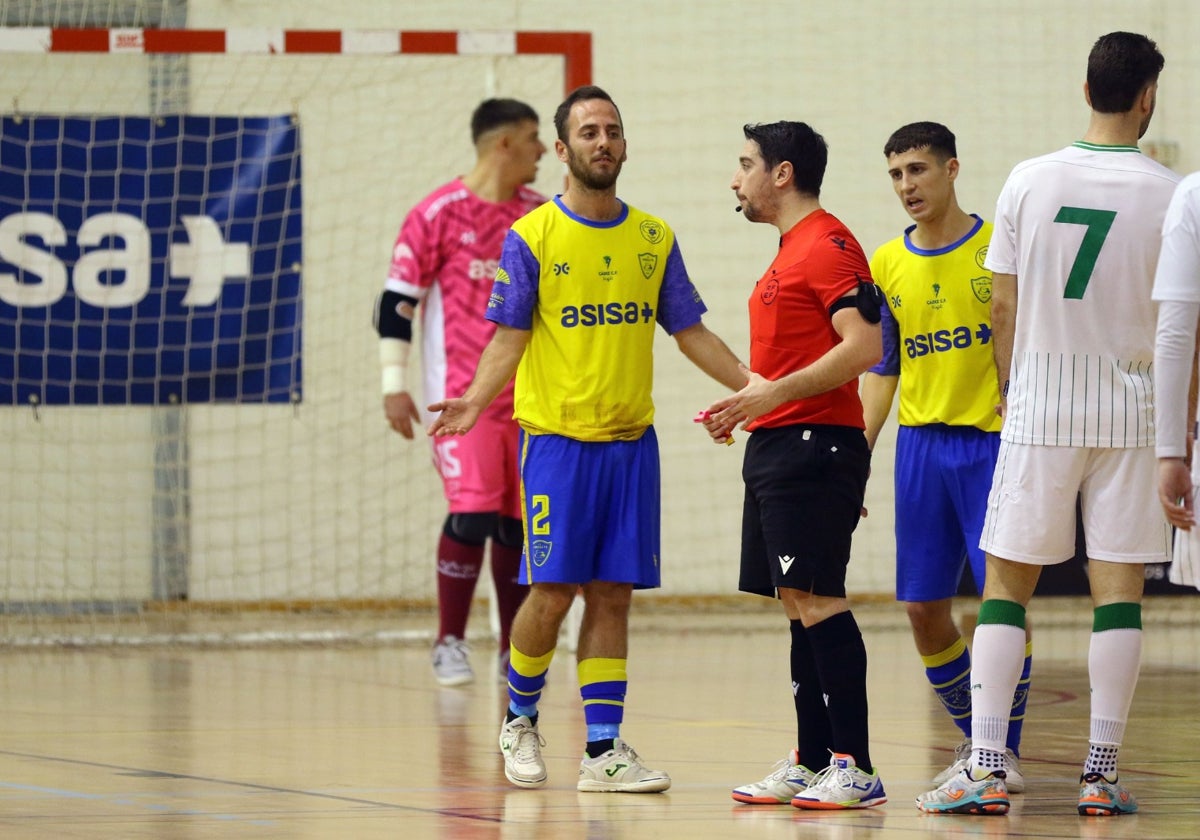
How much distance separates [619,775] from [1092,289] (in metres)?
1.72

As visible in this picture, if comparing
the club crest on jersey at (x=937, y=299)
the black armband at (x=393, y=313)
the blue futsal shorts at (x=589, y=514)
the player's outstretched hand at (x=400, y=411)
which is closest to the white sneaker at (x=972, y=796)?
the blue futsal shorts at (x=589, y=514)

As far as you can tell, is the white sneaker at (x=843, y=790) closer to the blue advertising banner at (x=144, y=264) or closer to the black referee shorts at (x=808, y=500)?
the black referee shorts at (x=808, y=500)

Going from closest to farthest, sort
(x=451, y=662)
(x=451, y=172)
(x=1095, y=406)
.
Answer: (x=1095, y=406)
(x=451, y=662)
(x=451, y=172)

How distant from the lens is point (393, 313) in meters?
7.92

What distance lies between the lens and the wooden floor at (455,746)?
4.23 m

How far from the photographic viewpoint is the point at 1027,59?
38.1 feet

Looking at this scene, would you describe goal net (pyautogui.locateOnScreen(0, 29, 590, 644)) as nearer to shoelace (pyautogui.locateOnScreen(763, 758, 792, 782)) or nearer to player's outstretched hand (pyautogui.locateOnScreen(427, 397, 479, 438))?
player's outstretched hand (pyautogui.locateOnScreen(427, 397, 479, 438))

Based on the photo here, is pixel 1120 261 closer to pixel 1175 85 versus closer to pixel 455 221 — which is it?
pixel 455 221

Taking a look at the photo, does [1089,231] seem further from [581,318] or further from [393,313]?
[393,313]

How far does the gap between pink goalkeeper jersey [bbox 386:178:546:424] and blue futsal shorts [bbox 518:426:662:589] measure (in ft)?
9.34

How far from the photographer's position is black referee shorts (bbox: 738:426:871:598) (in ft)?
14.6

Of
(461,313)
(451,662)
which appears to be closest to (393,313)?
(461,313)

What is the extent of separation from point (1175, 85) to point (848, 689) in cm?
842

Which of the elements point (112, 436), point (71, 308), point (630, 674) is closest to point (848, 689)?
point (630, 674)
